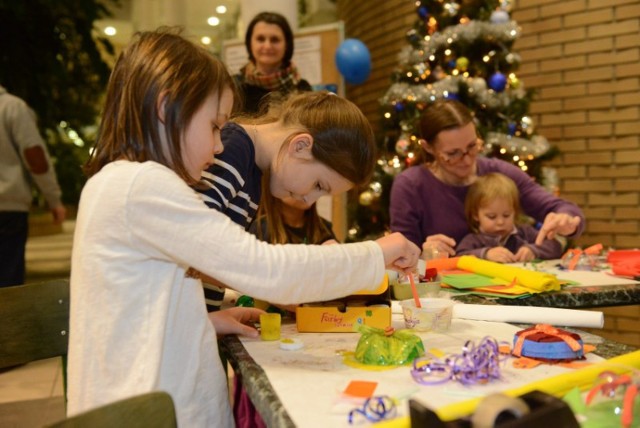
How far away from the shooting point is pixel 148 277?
49.1 inches

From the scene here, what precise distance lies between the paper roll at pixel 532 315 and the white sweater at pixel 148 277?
54 centimetres

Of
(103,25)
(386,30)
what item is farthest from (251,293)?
(103,25)

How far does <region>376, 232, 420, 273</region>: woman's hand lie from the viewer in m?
1.43

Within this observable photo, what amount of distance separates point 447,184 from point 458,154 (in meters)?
0.20

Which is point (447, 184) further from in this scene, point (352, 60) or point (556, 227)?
point (352, 60)

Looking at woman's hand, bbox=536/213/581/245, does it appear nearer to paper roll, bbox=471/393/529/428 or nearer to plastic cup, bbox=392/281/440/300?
plastic cup, bbox=392/281/440/300

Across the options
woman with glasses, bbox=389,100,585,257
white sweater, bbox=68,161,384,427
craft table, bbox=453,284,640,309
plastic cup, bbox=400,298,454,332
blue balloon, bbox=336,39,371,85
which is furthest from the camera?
blue balloon, bbox=336,39,371,85

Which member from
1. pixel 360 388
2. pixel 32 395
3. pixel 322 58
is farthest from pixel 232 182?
pixel 322 58

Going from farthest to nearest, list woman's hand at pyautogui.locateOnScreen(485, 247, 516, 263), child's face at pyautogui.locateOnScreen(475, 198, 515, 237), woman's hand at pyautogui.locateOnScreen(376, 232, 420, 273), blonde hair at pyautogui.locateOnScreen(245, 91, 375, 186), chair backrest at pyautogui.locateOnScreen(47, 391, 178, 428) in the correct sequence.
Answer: child's face at pyautogui.locateOnScreen(475, 198, 515, 237) → woman's hand at pyautogui.locateOnScreen(485, 247, 516, 263) → blonde hair at pyautogui.locateOnScreen(245, 91, 375, 186) → woman's hand at pyautogui.locateOnScreen(376, 232, 420, 273) → chair backrest at pyautogui.locateOnScreen(47, 391, 178, 428)

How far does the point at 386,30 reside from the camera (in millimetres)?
6680

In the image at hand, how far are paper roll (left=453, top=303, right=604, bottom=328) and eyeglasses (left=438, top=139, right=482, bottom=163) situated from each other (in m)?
1.33

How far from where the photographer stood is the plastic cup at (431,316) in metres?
1.53

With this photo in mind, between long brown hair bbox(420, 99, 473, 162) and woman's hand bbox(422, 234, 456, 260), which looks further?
long brown hair bbox(420, 99, 473, 162)

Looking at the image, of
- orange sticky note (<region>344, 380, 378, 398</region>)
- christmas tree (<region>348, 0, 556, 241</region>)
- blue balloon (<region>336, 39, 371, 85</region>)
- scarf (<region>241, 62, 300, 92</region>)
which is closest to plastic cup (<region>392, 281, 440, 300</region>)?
orange sticky note (<region>344, 380, 378, 398</region>)
